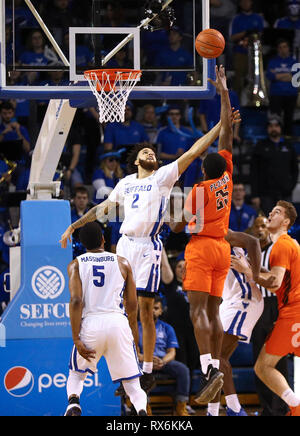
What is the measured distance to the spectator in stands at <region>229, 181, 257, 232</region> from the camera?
39.3 ft

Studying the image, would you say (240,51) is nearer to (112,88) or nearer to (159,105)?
(159,105)

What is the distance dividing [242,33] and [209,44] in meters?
6.73

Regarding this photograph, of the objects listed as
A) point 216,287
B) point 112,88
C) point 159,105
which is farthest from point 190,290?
point 159,105

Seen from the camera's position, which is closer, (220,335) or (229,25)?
(220,335)

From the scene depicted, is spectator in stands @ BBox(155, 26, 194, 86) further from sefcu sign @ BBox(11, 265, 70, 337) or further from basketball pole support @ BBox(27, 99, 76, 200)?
sefcu sign @ BBox(11, 265, 70, 337)

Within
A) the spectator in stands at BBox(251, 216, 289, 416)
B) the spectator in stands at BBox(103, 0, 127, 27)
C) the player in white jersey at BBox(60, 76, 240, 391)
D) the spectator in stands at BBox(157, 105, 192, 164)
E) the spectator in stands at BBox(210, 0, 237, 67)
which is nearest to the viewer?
the player in white jersey at BBox(60, 76, 240, 391)

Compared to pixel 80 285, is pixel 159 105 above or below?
above

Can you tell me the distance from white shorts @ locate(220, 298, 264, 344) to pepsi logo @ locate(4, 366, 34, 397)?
2.21 metres

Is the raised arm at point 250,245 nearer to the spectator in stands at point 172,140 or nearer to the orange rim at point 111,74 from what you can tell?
the orange rim at point 111,74

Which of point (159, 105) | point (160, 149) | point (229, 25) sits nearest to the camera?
point (160, 149)

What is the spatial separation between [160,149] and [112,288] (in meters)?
5.29

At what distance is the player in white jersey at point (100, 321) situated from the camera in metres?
7.73

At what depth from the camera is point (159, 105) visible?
13945 millimetres

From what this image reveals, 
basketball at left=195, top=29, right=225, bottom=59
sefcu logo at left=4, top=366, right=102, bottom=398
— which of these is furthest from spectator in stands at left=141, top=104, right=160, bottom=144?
basketball at left=195, top=29, right=225, bottom=59
